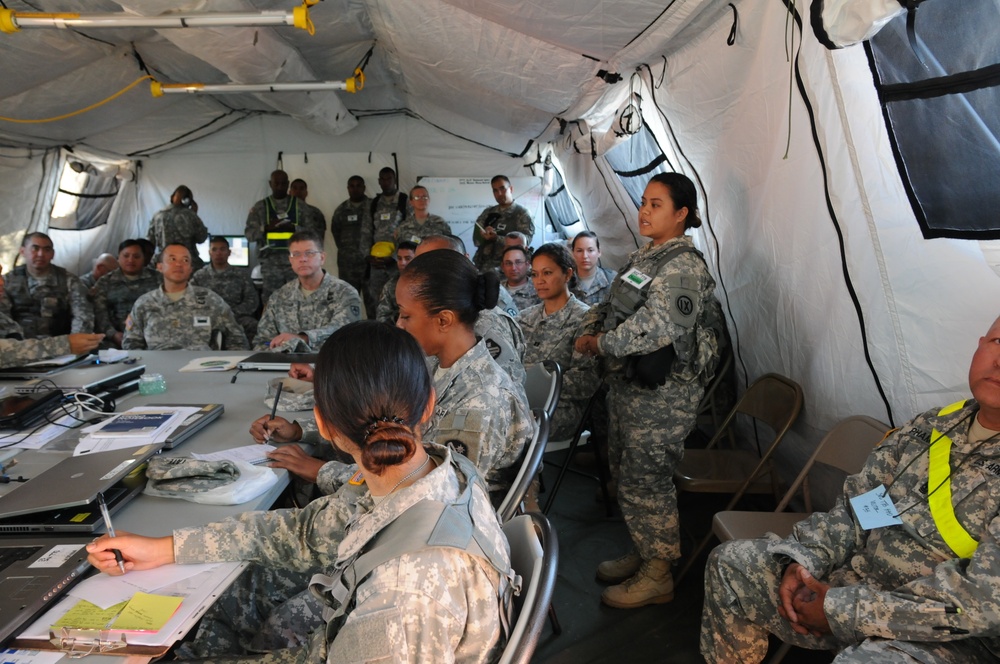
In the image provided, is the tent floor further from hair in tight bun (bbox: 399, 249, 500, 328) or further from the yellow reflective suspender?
hair in tight bun (bbox: 399, 249, 500, 328)

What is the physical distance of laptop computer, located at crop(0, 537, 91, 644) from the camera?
892 millimetres

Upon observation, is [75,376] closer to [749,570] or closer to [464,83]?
[749,570]

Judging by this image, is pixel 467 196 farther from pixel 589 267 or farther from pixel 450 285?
pixel 450 285

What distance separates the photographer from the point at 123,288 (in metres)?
4.36

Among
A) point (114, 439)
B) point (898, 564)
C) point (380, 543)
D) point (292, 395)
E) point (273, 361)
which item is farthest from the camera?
point (273, 361)

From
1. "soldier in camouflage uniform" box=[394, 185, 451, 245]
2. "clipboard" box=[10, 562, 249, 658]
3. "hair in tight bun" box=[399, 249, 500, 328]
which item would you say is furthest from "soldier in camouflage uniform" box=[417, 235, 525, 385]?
"soldier in camouflage uniform" box=[394, 185, 451, 245]

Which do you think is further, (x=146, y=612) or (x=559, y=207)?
(x=559, y=207)

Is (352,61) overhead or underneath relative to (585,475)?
overhead

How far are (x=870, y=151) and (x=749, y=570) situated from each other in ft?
4.01

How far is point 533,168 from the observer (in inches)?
248

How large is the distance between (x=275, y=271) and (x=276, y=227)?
47cm

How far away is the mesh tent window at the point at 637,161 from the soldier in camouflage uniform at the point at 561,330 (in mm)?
734

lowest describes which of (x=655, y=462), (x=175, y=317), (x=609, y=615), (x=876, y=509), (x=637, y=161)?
(x=609, y=615)

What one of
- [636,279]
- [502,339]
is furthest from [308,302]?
[636,279]
